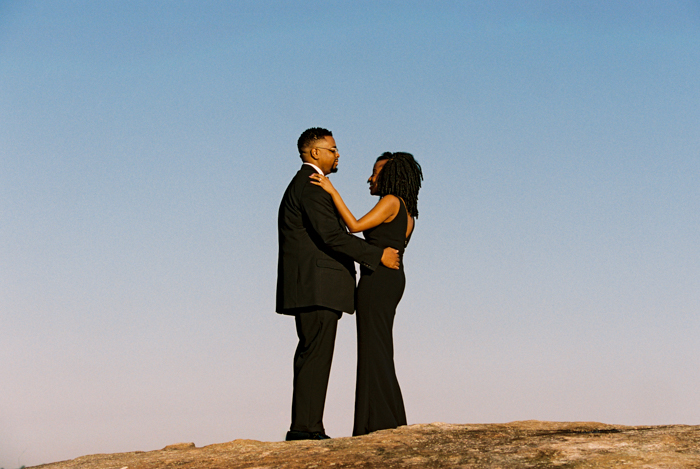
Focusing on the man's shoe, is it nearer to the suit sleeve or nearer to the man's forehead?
the suit sleeve

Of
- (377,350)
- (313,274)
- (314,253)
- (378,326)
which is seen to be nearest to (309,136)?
(314,253)

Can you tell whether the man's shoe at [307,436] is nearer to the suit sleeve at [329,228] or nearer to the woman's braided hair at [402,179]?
the suit sleeve at [329,228]

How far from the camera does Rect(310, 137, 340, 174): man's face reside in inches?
253

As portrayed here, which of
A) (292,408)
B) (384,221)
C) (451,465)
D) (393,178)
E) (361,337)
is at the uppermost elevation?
(393,178)

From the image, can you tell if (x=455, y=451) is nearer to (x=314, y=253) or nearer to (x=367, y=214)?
(x=314, y=253)

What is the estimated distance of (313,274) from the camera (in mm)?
6117

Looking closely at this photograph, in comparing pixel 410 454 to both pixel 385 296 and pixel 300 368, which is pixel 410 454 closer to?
pixel 300 368

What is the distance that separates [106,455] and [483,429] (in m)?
3.02

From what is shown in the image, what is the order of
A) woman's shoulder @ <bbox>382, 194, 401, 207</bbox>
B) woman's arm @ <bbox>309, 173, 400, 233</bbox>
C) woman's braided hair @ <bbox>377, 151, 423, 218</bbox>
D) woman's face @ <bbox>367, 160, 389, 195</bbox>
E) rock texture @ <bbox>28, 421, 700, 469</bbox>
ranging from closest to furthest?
rock texture @ <bbox>28, 421, 700, 469</bbox>
woman's arm @ <bbox>309, 173, 400, 233</bbox>
woman's shoulder @ <bbox>382, 194, 401, 207</bbox>
woman's braided hair @ <bbox>377, 151, 423, 218</bbox>
woman's face @ <bbox>367, 160, 389, 195</bbox>

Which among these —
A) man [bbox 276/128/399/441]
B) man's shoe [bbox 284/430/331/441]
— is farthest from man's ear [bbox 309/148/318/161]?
man's shoe [bbox 284/430/331/441]

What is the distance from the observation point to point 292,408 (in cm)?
605

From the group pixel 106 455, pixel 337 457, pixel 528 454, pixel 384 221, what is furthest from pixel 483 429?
pixel 106 455

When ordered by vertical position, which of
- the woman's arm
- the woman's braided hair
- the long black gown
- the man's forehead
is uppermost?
the man's forehead

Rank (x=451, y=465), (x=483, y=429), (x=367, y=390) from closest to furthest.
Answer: (x=451, y=465) < (x=483, y=429) < (x=367, y=390)
